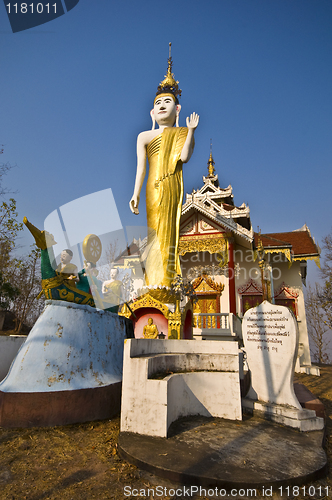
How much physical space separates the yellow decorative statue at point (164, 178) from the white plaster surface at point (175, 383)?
368 centimetres

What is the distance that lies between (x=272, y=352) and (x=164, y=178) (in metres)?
6.32

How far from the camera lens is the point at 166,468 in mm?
2691

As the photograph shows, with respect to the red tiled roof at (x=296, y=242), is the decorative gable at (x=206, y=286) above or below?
below

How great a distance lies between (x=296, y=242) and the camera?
15.6 meters

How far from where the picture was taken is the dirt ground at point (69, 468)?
2432 millimetres

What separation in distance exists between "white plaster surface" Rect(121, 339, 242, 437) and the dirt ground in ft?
1.66

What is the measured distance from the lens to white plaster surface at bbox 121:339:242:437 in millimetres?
3631

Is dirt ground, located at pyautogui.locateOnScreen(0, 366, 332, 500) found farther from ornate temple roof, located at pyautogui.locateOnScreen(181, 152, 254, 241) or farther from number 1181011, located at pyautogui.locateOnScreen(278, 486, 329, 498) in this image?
ornate temple roof, located at pyautogui.locateOnScreen(181, 152, 254, 241)

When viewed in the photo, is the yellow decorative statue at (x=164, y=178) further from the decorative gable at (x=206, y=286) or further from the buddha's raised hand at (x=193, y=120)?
the decorative gable at (x=206, y=286)

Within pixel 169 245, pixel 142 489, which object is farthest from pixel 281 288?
pixel 142 489
